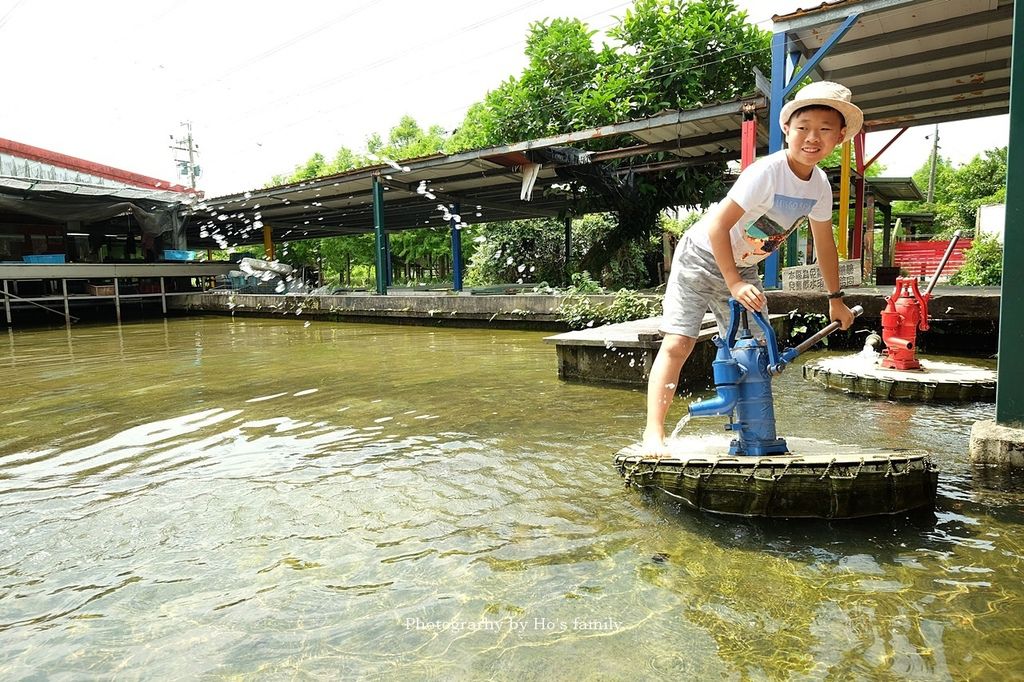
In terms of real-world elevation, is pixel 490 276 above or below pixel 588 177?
below

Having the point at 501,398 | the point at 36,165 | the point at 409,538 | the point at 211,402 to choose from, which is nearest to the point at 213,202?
the point at 36,165

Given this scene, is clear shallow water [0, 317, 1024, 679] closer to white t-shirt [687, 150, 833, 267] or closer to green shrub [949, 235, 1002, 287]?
white t-shirt [687, 150, 833, 267]

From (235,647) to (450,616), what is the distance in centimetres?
64

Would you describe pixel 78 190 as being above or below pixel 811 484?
above

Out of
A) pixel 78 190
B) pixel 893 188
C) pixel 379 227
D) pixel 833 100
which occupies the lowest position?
pixel 833 100

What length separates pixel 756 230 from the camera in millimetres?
2689

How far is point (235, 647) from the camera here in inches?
71.1

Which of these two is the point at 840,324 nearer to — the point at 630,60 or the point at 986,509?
the point at 986,509

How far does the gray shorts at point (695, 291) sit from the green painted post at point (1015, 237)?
114 cm

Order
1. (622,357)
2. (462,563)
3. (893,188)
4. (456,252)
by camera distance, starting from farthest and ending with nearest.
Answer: (456,252) < (893,188) < (622,357) < (462,563)

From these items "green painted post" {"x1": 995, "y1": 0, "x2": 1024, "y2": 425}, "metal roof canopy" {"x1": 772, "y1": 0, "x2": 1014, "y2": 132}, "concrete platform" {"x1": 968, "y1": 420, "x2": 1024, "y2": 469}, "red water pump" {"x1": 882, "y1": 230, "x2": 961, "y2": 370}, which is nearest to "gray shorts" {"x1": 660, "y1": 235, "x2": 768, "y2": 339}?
"green painted post" {"x1": 995, "y1": 0, "x2": 1024, "y2": 425}

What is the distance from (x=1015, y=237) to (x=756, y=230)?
1291 mm

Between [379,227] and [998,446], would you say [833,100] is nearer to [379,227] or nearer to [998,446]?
[998,446]

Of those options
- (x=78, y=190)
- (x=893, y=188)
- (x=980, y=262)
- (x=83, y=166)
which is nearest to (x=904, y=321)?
(x=893, y=188)
